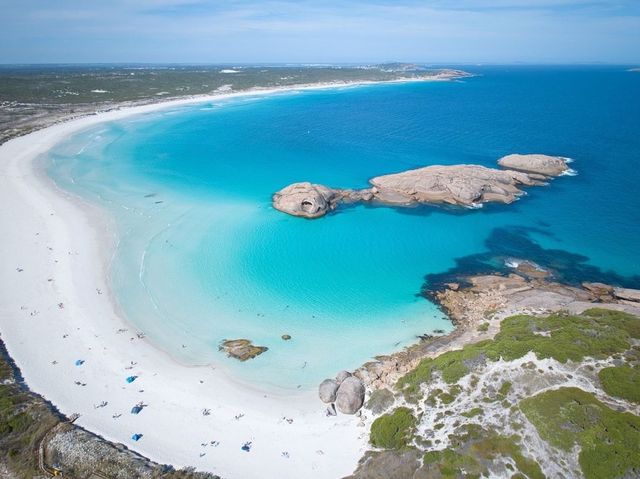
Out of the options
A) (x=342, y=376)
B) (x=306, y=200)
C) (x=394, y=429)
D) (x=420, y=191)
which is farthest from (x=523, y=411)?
(x=420, y=191)

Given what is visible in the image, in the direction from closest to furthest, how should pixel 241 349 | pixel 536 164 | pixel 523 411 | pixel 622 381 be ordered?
pixel 523 411 < pixel 622 381 < pixel 241 349 < pixel 536 164

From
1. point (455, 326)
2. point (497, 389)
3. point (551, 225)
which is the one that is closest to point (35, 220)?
point (455, 326)

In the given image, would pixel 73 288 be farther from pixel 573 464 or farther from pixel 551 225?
pixel 551 225

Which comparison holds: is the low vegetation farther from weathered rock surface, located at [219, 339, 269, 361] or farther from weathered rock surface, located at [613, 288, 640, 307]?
weathered rock surface, located at [219, 339, 269, 361]

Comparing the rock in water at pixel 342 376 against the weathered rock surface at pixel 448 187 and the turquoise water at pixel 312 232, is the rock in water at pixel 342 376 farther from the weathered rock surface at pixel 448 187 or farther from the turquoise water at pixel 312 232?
the weathered rock surface at pixel 448 187

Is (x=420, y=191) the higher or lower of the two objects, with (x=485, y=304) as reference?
higher

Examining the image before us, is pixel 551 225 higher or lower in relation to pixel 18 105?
lower

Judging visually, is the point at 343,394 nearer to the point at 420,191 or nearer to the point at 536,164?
the point at 420,191

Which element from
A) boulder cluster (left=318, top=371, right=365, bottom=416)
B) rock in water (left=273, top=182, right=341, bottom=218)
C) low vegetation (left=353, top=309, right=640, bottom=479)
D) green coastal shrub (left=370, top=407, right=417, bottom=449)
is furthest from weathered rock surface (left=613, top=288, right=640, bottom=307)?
rock in water (left=273, top=182, right=341, bottom=218)
